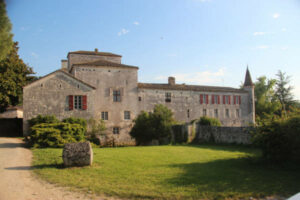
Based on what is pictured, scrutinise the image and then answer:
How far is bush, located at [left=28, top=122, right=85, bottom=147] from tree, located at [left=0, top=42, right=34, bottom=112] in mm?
9079

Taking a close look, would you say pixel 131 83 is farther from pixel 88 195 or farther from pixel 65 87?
pixel 88 195

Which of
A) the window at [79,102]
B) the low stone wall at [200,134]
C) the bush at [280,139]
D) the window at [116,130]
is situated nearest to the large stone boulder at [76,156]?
the bush at [280,139]

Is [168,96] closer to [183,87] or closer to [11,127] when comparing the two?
[183,87]

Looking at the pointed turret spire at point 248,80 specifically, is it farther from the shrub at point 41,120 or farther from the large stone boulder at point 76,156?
the large stone boulder at point 76,156

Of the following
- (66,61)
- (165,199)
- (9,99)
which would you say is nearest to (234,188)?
(165,199)

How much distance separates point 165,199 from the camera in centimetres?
626

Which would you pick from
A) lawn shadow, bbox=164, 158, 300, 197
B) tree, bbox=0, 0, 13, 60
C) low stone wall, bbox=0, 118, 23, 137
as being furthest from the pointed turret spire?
tree, bbox=0, 0, 13, 60

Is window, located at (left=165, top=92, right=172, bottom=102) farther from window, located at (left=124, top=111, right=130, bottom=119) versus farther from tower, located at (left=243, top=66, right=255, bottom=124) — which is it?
tower, located at (left=243, top=66, right=255, bottom=124)

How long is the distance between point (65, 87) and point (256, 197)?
→ 2090 centimetres

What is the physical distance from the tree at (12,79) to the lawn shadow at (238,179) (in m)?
22.1

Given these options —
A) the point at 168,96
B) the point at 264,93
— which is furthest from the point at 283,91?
the point at 168,96

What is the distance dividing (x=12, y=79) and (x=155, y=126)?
16.2m

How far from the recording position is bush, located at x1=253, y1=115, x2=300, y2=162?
32.3 ft

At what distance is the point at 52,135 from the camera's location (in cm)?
1733
